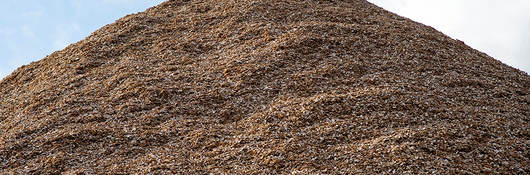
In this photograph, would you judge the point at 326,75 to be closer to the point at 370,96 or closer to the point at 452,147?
the point at 370,96

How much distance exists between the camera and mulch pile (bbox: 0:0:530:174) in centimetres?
1022

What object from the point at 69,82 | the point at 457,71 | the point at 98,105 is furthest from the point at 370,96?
the point at 69,82

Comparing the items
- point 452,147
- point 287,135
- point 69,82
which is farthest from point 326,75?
point 69,82

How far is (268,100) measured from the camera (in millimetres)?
12336

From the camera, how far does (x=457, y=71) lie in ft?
46.3

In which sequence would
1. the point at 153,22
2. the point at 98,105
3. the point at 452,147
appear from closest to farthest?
1. the point at 452,147
2. the point at 98,105
3. the point at 153,22

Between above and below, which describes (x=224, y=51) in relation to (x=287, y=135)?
above

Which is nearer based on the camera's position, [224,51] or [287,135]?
[287,135]

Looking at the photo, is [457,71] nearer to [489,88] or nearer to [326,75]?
[489,88]

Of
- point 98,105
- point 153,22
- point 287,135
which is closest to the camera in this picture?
point 287,135

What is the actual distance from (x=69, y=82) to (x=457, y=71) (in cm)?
957

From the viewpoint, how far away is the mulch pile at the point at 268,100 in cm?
1022

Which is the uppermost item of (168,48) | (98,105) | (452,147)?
(168,48)

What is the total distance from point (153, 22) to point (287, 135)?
8.21m
